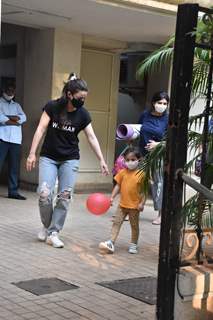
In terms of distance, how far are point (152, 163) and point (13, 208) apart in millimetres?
4324

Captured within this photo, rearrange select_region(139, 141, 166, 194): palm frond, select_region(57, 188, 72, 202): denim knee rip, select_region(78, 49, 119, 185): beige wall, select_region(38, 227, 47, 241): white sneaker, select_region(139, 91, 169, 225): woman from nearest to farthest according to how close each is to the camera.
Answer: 1. select_region(139, 141, 166, 194): palm frond
2. select_region(57, 188, 72, 202): denim knee rip
3. select_region(38, 227, 47, 241): white sneaker
4. select_region(139, 91, 169, 225): woman
5. select_region(78, 49, 119, 185): beige wall

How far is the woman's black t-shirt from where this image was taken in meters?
6.30

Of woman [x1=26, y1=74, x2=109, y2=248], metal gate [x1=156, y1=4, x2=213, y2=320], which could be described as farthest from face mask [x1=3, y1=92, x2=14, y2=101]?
metal gate [x1=156, y1=4, x2=213, y2=320]

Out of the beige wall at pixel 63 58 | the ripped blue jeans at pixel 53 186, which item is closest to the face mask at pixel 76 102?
the ripped blue jeans at pixel 53 186

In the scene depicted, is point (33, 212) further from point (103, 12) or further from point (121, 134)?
point (103, 12)

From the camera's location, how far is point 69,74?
9.73 metres

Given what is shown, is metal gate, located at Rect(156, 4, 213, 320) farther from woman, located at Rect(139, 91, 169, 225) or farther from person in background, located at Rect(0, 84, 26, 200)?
person in background, located at Rect(0, 84, 26, 200)

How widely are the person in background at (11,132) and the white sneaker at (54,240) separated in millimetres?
2937

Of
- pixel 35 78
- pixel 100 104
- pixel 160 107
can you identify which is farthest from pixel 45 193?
pixel 100 104

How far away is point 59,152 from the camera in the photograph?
20.6 feet

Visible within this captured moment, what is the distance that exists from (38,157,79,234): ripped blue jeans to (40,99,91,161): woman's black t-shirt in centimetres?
8

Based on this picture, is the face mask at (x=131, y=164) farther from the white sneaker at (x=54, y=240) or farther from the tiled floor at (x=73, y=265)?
the white sneaker at (x=54, y=240)

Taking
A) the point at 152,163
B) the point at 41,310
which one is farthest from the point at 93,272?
the point at 152,163

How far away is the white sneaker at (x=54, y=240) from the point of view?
20.7ft
